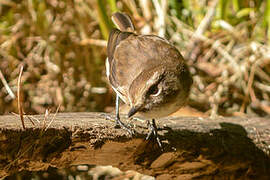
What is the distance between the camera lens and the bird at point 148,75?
2.17 m

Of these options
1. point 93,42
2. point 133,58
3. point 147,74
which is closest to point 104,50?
point 93,42

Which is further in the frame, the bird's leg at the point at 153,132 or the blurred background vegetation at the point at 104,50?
the blurred background vegetation at the point at 104,50

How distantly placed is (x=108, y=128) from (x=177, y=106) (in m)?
0.45

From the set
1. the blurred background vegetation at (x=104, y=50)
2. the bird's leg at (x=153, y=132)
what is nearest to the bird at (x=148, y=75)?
the bird's leg at (x=153, y=132)

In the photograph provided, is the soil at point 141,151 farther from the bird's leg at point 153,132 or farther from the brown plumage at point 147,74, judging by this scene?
the brown plumage at point 147,74

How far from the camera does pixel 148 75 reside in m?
2.20

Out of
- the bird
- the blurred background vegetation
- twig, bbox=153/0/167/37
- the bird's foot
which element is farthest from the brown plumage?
the blurred background vegetation

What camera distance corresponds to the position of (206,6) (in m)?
4.66

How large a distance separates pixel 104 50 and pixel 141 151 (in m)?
2.32

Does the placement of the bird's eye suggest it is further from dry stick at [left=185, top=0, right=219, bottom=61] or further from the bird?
dry stick at [left=185, top=0, right=219, bottom=61]

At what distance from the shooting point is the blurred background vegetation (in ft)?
14.7

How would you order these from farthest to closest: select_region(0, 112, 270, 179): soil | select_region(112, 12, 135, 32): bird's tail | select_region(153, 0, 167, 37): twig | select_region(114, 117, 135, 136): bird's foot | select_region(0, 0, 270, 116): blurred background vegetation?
select_region(0, 0, 270, 116): blurred background vegetation, select_region(153, 0, 167, 37): twig, select_region(112, 12, 135, 32): bird's tail, select_region(114, 117, 135, 136): bird's foot, select_region(0, 112, 270, 179): soil

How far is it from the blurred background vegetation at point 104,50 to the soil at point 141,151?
157 cm

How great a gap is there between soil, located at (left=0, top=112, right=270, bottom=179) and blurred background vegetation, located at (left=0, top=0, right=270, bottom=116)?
1567mm
